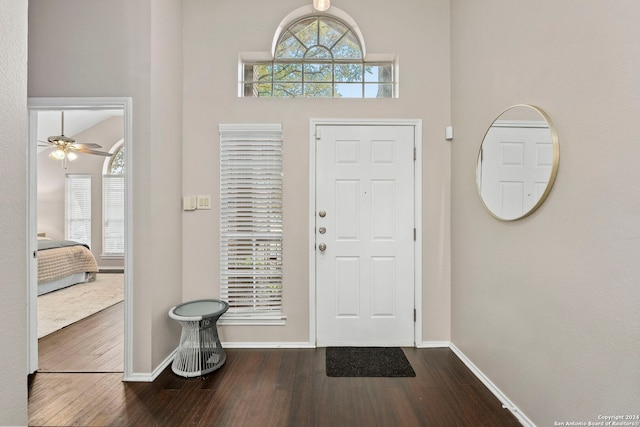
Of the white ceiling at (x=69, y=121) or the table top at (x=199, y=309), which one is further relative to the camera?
the white ceiling at (x=69, y=121)

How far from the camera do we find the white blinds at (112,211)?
6250mm

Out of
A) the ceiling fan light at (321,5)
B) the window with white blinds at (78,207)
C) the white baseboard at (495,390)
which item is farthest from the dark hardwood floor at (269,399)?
the window with white blinds at (78,207)

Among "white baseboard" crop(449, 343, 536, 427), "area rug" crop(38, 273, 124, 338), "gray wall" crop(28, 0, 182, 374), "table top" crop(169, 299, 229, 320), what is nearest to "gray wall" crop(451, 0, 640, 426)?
"white baseboard" crop(449, 343, 536, 427)

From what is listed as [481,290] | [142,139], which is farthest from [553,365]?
[142,139]

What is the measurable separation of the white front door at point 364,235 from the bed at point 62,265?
162 inches

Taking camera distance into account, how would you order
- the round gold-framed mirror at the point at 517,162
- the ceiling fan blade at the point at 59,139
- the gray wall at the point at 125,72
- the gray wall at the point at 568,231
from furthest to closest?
1. the ceiling fan blade at the point at 59,139
2. the gray wall at the point at 125,72
3. the round gold-framed mirror at the point at 517,162
4. the gray wall at the point at 568,231

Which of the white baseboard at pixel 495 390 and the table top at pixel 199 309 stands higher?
the table top at pixel 199 309

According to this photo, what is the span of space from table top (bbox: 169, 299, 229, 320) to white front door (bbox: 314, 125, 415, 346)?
0.86 m

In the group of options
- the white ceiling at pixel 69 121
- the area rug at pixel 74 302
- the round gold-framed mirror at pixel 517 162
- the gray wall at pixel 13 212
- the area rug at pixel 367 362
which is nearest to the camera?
the gray wall at pixel 13 212

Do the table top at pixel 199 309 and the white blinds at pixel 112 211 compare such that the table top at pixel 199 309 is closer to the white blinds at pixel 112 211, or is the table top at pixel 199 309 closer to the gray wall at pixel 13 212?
the gray wall at pixel 13 212

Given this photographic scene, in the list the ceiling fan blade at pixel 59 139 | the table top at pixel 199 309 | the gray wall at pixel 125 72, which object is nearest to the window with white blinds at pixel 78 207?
A: the ceiling fan blade at pixel 59 139

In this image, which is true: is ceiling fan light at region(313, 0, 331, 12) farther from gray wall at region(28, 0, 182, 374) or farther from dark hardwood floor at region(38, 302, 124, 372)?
dark hardwood floor at region(38, 302, 124, 372)

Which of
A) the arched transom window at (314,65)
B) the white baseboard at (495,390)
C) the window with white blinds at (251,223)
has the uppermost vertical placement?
the arched transom window at (314,65)

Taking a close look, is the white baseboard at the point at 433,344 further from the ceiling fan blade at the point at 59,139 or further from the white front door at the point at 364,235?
the ceiling fan blade at the point at 59,139
